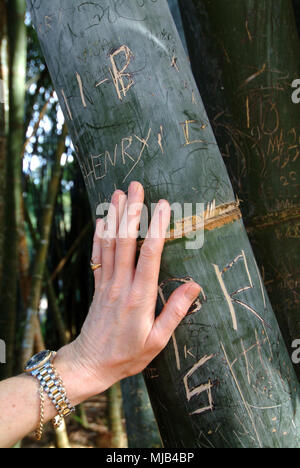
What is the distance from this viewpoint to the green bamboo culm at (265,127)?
985 millimetres

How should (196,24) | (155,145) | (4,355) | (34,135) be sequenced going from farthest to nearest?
(34,135) → (4,355) → (196,24) → (155,145)

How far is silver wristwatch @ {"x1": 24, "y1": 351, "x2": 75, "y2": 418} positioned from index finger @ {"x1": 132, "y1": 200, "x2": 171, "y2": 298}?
203mm

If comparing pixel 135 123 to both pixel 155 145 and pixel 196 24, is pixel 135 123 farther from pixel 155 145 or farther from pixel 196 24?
pixel 196 24

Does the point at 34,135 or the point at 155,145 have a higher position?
the point at 34,135

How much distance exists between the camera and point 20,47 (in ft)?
7.25

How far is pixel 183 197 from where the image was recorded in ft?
2.14

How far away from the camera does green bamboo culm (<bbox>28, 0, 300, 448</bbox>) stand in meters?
0.65

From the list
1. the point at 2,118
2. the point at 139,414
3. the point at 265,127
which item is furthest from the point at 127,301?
the point at 2,118

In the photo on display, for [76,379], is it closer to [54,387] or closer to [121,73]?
[54,387]

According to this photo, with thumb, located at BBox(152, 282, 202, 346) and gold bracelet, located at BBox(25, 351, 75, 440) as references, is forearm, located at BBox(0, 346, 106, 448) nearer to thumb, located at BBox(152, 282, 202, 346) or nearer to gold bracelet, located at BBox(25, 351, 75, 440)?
gold bracelet, located at BBox(25, 351, 75, 440)

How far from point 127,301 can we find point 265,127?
552 mm
